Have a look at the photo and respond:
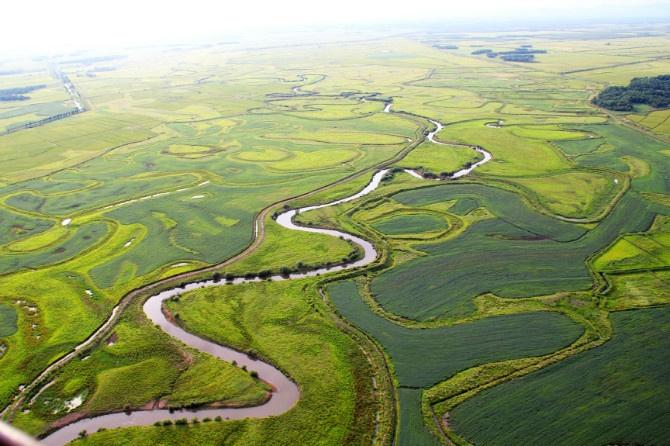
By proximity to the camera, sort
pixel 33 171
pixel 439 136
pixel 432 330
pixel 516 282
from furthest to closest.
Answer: pixel 439 136, pixel 33 171, pixel 516 282, pixel 432 330

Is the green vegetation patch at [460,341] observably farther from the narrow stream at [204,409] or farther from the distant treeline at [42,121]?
the distant treeline at [42,121]

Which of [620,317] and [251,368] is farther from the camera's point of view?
[620,317]

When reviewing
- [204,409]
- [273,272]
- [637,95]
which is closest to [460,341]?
[204,409]

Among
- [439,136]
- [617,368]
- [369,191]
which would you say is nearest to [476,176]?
[369,191]

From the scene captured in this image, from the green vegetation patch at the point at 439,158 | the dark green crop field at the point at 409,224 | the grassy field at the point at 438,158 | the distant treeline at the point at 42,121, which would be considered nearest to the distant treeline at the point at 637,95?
the green vegetation patch at the point at 439,158

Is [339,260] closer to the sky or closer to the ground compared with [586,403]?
closer to the sky

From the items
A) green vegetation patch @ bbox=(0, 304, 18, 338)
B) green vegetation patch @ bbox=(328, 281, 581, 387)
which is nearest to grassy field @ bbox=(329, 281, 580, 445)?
green vegetation patch @ bbox=(328, 281, 581, 387)

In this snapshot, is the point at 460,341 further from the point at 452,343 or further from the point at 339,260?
the point at 339,260

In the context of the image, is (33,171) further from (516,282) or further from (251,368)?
(516,282)
